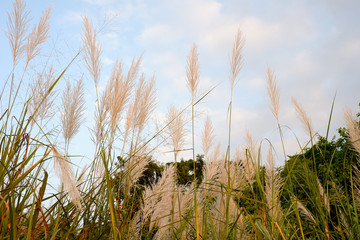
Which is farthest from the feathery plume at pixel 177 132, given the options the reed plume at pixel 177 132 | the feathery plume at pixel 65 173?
the feathery plume at pixel 65 173

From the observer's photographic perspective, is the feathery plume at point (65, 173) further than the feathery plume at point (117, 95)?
No

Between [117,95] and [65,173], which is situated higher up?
[117,95]

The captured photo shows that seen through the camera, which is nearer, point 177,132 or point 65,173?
point 65,173

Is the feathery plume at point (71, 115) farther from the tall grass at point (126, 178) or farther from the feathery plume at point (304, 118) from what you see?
the feathery plume at point (304, 118)

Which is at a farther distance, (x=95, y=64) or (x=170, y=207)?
(x=170, y=207)

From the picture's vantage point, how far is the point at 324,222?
258 cm

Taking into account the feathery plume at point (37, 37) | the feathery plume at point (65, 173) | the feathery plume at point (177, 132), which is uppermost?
the feathery plume at point (37, 37)

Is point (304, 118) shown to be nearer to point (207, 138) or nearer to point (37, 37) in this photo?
point (207, 138)

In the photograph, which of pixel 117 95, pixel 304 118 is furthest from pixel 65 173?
pixel 304 118

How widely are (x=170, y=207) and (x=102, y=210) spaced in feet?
2.27

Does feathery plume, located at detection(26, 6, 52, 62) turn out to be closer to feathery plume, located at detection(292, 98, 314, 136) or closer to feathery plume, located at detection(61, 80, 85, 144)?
feathery plume, located at detection(61, 80, 85, 144)

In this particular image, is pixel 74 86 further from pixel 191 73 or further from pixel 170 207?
pixel 170 207

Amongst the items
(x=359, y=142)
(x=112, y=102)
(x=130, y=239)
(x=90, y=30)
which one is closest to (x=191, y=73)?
(x=112, y=102)

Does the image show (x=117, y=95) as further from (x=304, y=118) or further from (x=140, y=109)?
(x=304, y=118)
